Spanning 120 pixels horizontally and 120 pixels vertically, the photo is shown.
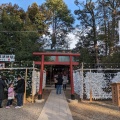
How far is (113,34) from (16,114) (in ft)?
72.8

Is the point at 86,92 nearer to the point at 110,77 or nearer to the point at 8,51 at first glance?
the point at 110,77

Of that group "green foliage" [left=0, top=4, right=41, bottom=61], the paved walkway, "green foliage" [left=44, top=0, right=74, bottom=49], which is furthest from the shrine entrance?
the paved walkway

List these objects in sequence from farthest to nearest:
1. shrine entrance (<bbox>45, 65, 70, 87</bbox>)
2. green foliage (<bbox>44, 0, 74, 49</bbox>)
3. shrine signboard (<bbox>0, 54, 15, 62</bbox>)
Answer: green foliage (<bbox>44, 0, 74, 49</bbox>)
shrine entrance (<bbox>45, 65, 70, 87</bbox>)
shrine signboard (<bbox>0, 54, 15, 62</bbox>)

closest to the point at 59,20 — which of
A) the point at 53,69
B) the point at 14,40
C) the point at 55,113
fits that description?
the point at 53,69

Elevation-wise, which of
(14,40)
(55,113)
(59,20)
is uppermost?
(59,20)

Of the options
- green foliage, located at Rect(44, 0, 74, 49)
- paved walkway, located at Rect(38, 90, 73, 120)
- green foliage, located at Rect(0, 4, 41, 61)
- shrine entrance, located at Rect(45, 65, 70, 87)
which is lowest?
paved walkway, located at Rect(38, 90, 73, 120)

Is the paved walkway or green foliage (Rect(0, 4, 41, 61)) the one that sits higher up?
green foliage (Rect(0, 4, 41, 61))

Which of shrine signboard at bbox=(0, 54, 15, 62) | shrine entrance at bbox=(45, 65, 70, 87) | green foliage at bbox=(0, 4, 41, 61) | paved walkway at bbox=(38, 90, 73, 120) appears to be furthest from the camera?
shrine entrance at bbox=(45, 65, 70, 87)

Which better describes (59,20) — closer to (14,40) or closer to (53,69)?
(53,69)

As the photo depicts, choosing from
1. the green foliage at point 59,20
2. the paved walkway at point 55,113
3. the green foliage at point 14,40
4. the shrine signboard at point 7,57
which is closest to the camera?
the paved walkway at point 55,113

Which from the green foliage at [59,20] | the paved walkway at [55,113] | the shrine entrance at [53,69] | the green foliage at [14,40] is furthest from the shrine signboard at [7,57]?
the green foliage at [59,20]

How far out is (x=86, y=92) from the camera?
1312 centimetres

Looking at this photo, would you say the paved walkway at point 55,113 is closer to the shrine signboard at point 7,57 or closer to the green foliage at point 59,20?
the shrine signboard at point 7,57

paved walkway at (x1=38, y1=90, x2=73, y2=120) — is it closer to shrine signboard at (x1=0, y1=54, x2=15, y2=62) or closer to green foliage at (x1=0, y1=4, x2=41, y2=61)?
shrine signboard at (x1=0, y1=54, x2=15, y2=62)
